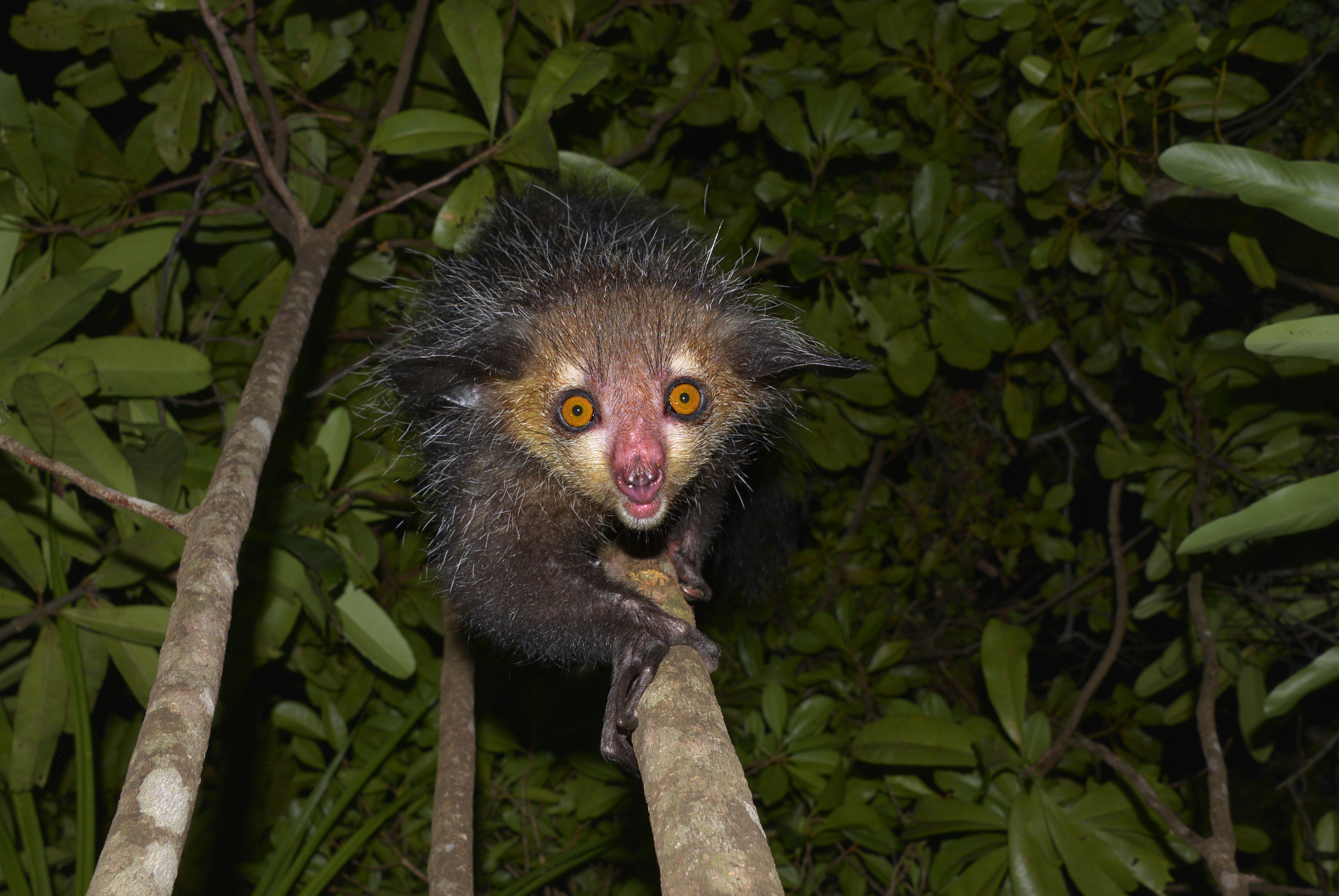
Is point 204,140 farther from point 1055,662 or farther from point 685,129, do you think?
point 1055,662

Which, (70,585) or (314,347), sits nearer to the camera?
(70,585)

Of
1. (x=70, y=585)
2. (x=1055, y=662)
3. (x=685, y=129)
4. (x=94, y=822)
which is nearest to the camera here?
(x=94, y=822)

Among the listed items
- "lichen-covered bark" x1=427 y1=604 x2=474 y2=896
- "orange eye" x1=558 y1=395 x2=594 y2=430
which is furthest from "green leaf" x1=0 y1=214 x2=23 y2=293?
"orange eye" x1=558 y1=395 x2=594 y2=430

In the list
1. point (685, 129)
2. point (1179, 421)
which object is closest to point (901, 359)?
point (1179, 421)

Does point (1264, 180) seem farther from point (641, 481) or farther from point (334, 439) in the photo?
point (334, 439)

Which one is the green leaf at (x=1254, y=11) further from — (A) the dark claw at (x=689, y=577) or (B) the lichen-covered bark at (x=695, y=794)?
(B) the lichen-covered bark at (x=695, y=794)

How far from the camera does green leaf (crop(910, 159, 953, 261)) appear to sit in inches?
121

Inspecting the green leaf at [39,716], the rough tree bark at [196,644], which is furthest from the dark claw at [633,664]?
the green leaf at [39,716]

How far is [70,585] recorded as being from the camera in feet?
9.96

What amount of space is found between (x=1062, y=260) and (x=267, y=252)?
10.1ft

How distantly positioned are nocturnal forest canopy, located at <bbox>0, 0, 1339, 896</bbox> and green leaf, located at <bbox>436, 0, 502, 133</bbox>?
0.05 ft

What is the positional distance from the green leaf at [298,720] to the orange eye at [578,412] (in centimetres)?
187

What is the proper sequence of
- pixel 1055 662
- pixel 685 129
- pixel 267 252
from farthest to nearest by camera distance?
pixel 1055 662, pixel 685 129, pixel 267 252

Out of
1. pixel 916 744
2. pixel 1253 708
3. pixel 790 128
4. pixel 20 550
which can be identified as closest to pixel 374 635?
pixel 20 550
